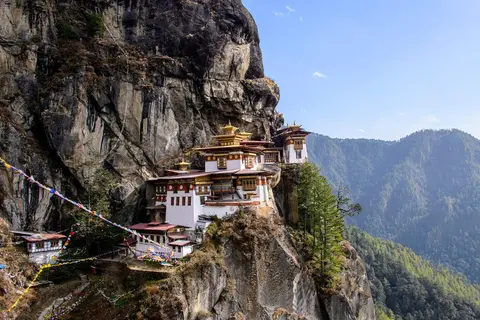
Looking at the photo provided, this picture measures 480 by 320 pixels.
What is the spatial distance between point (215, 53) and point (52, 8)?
1832cm

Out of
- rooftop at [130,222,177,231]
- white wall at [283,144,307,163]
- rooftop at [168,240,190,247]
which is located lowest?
rooftop at [168,240,190,247]

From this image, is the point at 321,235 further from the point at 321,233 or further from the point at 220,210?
Result: the point at 220,210

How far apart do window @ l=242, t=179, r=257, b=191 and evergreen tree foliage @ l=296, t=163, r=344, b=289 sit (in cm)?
619

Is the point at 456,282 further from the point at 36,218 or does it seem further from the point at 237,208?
the point at 36,218

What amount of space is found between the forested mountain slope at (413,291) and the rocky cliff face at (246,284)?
4705 centimetres

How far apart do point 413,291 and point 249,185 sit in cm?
7528

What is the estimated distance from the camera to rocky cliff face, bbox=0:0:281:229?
31.5 m

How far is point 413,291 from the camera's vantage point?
85500 mm

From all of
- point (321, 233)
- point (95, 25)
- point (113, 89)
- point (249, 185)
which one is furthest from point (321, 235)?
point (95, 25)

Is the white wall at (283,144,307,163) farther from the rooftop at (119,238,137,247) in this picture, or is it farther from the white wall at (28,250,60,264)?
the white wall at (28,250,60,264)

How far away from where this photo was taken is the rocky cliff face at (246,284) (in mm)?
22406

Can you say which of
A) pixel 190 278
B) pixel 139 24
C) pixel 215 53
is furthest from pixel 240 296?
pixel 139 24

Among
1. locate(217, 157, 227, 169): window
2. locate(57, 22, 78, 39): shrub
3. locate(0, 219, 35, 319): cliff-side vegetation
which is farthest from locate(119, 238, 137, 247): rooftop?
locate(57, 22, 78, 39): shrub

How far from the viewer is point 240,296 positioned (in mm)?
27125
